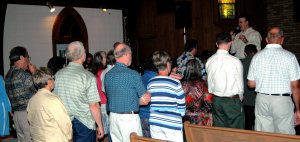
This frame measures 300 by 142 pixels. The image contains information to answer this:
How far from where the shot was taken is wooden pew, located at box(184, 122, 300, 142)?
7.88 ft

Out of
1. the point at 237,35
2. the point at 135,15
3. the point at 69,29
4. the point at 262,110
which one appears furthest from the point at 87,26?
the point at 262,110

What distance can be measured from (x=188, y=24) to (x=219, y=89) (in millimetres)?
5416

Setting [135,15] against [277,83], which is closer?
[277,83]

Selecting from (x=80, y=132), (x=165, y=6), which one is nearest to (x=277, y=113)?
(x=80, y=132)

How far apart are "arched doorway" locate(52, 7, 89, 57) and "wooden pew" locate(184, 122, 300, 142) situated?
25.5ft

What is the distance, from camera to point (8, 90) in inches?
167

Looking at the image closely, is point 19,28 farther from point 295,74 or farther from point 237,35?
point 295,74

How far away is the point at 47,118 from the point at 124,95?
74 centimetres

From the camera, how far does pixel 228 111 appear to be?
13.8 ft

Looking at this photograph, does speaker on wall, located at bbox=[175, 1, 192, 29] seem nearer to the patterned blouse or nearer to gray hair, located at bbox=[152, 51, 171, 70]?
the patterned blouse

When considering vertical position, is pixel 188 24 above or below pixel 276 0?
below

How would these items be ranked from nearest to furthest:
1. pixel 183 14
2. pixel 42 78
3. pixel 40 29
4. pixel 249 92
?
pixel 42 78 → pixel 249 92 → pixel 183 14 → pixel 40 29

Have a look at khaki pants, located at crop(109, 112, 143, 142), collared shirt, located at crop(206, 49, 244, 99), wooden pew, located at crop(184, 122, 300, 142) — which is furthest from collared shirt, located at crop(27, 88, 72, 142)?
collared shirt, located at crop(206, 49, 244, 99)

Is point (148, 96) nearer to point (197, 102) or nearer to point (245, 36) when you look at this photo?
point (197, 102)
